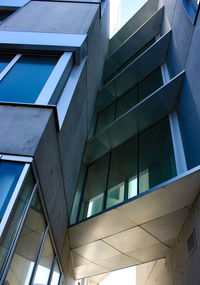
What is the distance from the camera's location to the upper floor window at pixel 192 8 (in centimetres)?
Answer: 721

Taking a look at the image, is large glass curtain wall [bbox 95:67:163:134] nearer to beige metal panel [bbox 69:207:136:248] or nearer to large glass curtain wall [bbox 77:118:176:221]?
large glass curtain wall [bbox 77:118:176:221]

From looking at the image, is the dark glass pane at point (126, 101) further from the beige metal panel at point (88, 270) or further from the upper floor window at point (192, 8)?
the beige metal panel at point (88, 270)

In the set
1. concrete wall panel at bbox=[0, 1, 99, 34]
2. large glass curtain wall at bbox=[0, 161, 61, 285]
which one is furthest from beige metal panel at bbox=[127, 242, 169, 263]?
concrete wall panel at bbox=[0, 1, 99, 34]

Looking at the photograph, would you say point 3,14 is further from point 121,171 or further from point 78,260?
point 78,260

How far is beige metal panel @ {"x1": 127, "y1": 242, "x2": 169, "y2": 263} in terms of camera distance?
7689 mm

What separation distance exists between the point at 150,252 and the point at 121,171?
3007mm

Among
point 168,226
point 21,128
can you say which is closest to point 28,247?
point 21,128

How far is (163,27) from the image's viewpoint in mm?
11969

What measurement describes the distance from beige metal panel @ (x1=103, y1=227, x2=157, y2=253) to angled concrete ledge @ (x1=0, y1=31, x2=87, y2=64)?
579cm

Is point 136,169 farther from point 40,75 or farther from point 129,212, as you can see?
point 40,75

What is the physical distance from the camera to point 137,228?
7039 millimetres

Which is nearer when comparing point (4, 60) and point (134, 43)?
point (4, 60)

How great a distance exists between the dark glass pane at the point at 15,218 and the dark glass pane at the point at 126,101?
8229 mm

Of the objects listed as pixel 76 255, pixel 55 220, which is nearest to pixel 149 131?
pixel 55 220
